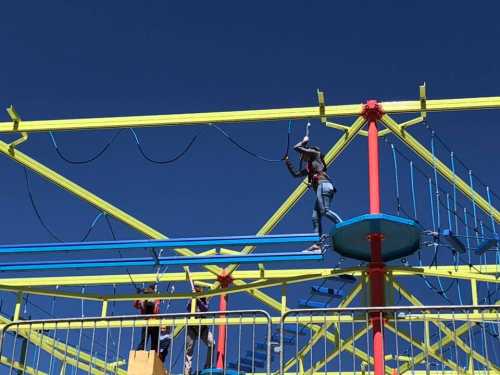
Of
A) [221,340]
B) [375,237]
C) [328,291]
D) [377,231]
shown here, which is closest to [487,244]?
[375,237]

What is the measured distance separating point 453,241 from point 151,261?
5.23 meters

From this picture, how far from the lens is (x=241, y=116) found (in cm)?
1498

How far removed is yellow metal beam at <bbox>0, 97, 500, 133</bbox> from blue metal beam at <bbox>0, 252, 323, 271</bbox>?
8.18ft

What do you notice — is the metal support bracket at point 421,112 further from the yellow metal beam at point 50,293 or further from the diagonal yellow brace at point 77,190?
the yellow metal beam at point 50,293

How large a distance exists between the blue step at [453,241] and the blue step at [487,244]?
0.52 metres

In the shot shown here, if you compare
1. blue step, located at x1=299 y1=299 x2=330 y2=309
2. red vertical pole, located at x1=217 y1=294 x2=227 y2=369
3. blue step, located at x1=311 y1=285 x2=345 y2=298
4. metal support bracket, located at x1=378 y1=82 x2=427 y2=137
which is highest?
metal support bracket, located at x1=378 y1=82 x2=427 y2=137

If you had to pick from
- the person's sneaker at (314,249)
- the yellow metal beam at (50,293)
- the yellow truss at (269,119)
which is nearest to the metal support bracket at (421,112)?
the yellow truss at (269,119)

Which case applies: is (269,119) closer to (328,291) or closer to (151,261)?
(151,261)

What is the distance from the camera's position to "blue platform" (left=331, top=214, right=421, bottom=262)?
12.8 meters

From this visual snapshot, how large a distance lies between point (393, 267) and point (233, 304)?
34.5ft

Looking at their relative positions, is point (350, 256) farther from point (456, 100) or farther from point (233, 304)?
point (233, 304)

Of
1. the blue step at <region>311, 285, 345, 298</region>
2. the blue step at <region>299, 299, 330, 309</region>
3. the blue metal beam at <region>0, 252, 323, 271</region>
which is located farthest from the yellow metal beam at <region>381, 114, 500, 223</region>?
the blue step at <region>299, 299, 330, 309</region>

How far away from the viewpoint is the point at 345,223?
42.3ft

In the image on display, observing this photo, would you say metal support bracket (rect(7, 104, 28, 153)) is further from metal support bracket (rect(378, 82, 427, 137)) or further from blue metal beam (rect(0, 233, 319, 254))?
metal support bracket (rect(378, 82, 427, 137))
